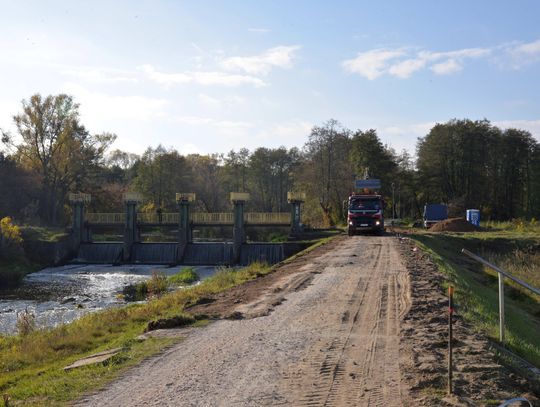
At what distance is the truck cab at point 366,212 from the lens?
112 ft

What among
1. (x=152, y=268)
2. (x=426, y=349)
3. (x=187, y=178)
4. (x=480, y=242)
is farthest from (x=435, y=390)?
(x=187, y=178)

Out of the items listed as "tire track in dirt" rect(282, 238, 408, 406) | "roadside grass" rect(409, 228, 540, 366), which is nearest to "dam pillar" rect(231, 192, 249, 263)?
"roadside grass" rect(409, 228, 540, 366)

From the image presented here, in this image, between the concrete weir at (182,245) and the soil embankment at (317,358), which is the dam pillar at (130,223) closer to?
the concrete weir at (182,245)

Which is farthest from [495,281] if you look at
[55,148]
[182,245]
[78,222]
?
[55,148]

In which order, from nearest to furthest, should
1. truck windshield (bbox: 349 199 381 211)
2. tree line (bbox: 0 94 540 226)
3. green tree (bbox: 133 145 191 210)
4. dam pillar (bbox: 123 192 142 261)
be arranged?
1. truck windshield (bbox: 349 199 381 211)
2. dam pillar (bbox: 123 192 142 261)
3. tree line (bbox: 0 94 540 226)
4. green tree (bbox: 133 145 191 210)

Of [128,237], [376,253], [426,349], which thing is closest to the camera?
[426,349]

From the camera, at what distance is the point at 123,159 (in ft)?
373

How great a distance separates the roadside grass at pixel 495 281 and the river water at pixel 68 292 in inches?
508

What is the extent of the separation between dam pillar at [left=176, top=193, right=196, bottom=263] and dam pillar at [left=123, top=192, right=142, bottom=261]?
416 cm

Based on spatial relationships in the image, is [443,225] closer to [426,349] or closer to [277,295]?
[277,295]

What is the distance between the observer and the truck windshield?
112ft

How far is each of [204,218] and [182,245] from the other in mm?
5551

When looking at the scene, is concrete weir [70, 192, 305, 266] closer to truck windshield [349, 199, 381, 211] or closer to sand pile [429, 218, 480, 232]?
truck windshield [349, 199, 381, 211]

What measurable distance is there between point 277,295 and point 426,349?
6.38m
